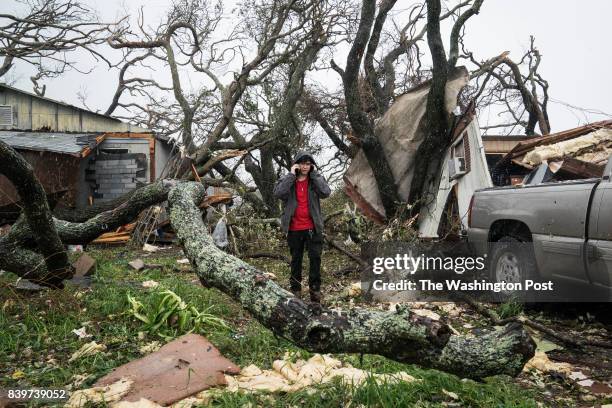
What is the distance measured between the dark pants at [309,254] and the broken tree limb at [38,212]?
101 inches

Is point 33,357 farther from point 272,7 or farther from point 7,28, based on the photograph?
point 272,7

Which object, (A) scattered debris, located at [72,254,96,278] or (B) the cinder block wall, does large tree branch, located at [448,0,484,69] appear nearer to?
(A) scattered debris, located at [72,254,96,278]

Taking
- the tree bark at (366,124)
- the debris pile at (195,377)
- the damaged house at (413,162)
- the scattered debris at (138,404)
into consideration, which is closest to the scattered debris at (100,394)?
the debris pile at (195,377)

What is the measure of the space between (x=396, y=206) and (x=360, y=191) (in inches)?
35.2

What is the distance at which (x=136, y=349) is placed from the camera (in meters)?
4.41

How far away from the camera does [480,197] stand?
22.0 feet

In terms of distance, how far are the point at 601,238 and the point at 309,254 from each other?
3196 millimetres

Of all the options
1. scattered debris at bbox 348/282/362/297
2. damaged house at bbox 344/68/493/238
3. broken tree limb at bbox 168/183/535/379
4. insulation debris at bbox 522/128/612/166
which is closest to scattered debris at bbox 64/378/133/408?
broken tree limb at bbox 168/183/535/379

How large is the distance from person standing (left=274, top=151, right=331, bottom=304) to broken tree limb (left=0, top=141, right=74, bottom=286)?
2.50 m

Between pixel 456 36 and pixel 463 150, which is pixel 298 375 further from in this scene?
pixel 456 36

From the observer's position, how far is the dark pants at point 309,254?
20.4ft

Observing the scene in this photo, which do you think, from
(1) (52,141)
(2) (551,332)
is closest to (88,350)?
(2) (551,332)

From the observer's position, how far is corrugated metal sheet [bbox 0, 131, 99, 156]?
12.9m

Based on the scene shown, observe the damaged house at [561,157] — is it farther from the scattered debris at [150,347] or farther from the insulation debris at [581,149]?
the scattered debris at [150,347]
